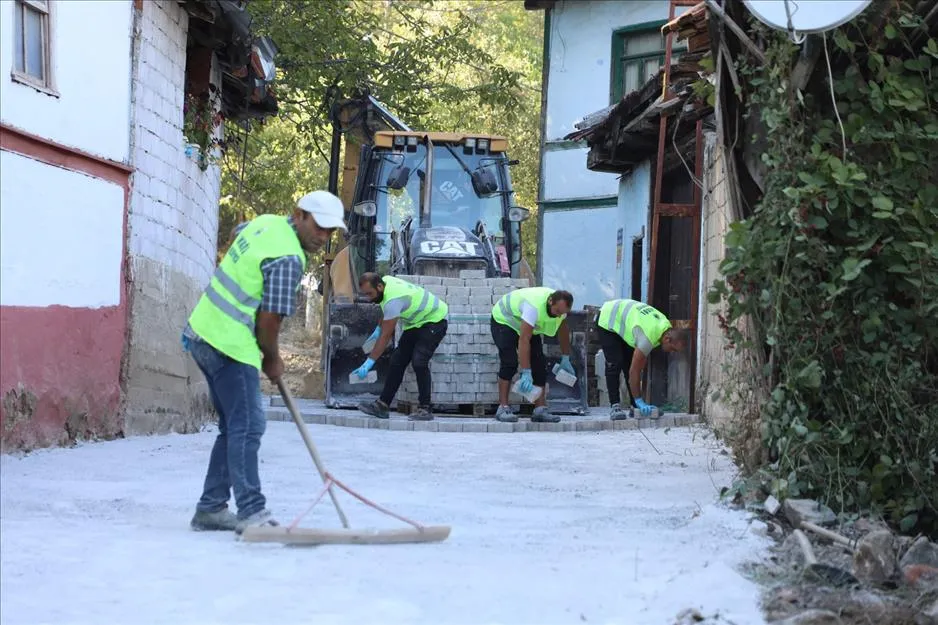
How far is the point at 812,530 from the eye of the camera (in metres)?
6.48

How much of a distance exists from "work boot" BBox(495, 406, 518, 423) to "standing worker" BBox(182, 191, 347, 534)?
6579mm

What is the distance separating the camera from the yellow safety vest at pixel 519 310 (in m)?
12.6

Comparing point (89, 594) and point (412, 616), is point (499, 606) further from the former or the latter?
point (89, 594)

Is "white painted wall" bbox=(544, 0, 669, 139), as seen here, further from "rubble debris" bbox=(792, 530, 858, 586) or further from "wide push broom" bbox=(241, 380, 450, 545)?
"rubble debris" bbox=(792, 530, 858, 586)

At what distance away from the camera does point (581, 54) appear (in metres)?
21.2

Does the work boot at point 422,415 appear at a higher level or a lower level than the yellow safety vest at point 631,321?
lower

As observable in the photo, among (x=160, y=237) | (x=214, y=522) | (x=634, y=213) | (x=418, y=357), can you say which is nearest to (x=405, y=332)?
(x=418, y=357)

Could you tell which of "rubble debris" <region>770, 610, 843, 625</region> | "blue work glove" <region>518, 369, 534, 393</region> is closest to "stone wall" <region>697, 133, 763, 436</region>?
"blue work glove" <region>518, 369, 534, 393</region>

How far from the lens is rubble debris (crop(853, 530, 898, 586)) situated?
5824 millimetres

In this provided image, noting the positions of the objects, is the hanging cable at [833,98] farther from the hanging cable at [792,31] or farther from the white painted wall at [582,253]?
the white painted wall at [582,253]

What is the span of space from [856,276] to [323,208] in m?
2.78

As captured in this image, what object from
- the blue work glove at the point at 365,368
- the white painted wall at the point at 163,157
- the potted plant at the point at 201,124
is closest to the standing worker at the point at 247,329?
the white painted wall at the point at 163,157

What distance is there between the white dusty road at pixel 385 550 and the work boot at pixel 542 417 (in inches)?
134

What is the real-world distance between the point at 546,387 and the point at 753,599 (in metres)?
7.96
